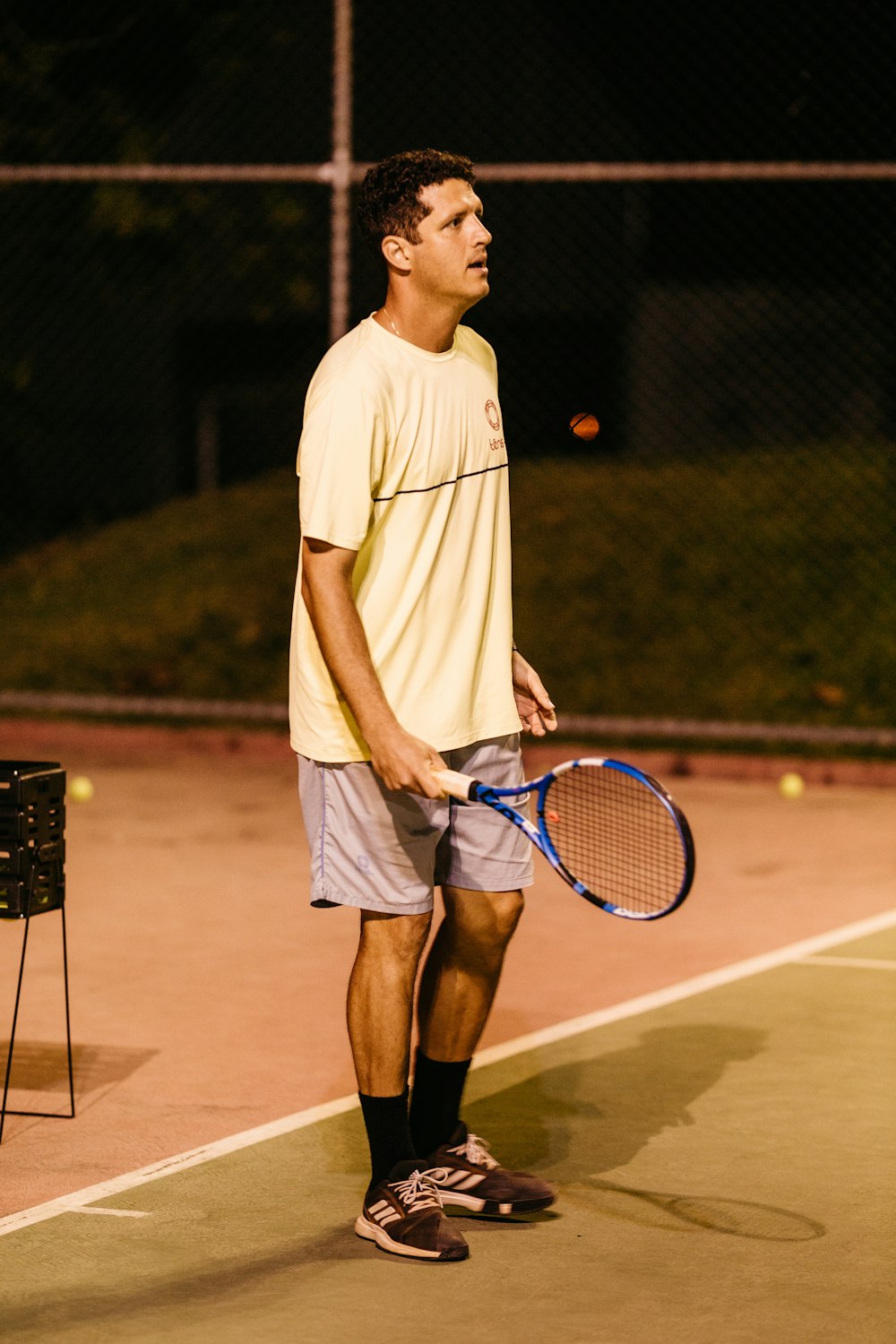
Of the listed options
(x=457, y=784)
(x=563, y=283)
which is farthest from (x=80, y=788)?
(x=563, y=283)

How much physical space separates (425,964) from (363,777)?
22.6 inches

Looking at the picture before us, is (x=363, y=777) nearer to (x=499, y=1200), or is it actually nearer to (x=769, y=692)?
(x=499, y=1200)

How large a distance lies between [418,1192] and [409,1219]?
0.08 meters

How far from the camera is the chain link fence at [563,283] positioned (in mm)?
14211

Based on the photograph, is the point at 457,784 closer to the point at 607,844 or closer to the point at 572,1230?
the point at 607,844

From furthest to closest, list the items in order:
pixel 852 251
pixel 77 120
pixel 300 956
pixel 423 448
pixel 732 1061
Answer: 1. pixel 852 251
2. pixel 77 120
3. pixel 300 956
4. pixel 732 1061
5. pixel 423 448

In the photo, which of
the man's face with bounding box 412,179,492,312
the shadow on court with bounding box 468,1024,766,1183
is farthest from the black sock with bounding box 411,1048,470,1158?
the man's face with bounding box 412,179,492,312

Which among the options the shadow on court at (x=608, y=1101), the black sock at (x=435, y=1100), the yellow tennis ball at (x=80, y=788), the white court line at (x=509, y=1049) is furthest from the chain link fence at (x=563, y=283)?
the black sock at (x=435, y=1100)

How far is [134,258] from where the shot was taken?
15672 millimetres

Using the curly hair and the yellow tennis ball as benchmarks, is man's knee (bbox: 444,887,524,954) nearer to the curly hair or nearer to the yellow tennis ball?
the curly hair

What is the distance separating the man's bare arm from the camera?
4.31 meters

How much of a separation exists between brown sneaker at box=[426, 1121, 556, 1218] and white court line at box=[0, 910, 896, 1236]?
0.64 meters

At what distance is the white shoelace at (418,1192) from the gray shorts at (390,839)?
579 mm

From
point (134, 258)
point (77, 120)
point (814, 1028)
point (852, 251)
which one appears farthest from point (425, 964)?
point (852, 251)
